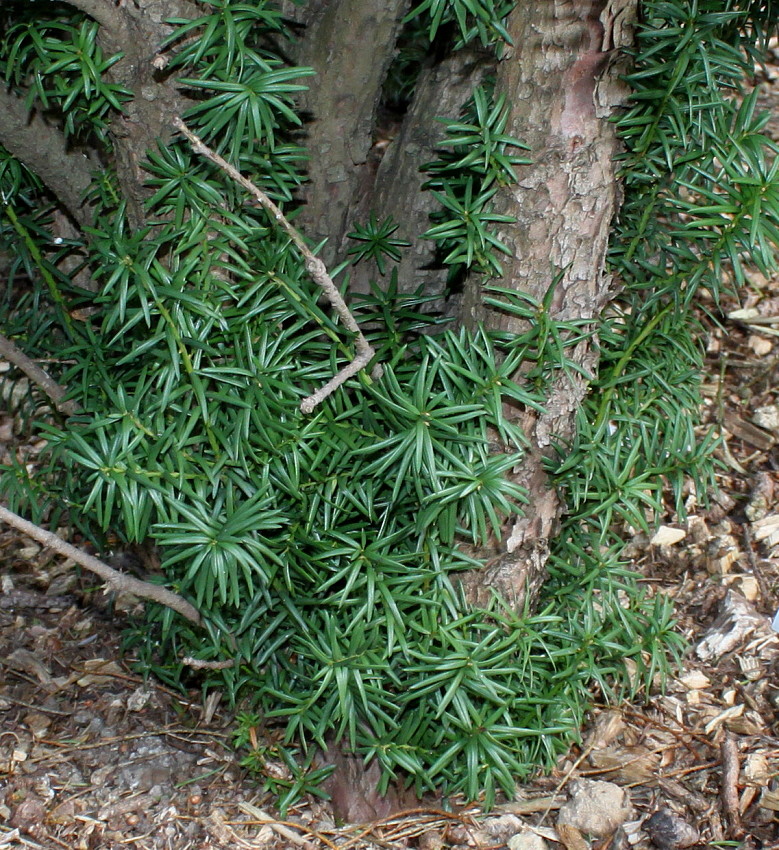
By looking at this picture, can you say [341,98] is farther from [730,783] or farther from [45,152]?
[730,783]

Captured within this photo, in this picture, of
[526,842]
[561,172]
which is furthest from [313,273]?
[526,842]

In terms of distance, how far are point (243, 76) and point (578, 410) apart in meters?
0.90

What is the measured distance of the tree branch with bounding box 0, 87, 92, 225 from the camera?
76.5 inches

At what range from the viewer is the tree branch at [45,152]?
1.94 m

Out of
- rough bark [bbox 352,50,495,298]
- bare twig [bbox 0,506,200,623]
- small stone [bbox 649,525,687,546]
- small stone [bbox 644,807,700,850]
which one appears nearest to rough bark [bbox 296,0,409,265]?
rough bark [bbox 352,50,495,298]

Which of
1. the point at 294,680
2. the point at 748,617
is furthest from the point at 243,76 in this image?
the point at 748,617

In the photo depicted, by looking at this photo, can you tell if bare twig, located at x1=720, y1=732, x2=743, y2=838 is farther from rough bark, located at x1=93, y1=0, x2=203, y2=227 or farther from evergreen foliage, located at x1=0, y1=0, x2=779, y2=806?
rough bark, located at x1=93, y1=0, x2=203, y2=227

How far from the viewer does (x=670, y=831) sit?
2008 millimetres

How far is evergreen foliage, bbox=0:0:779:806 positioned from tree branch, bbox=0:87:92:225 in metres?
0.06

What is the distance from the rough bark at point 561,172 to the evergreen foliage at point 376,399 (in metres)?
0.04

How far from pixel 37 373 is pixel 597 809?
1.58 metres

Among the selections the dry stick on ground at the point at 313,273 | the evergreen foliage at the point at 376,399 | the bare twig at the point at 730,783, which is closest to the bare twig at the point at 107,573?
the evergreen foliage at the point at 376,399

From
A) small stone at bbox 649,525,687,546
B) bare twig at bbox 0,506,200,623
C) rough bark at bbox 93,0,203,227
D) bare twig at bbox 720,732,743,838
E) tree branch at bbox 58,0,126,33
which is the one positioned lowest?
bare twig at bbox 720,732,743,838

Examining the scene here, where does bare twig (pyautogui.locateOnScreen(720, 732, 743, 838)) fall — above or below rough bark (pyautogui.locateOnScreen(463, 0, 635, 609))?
below
